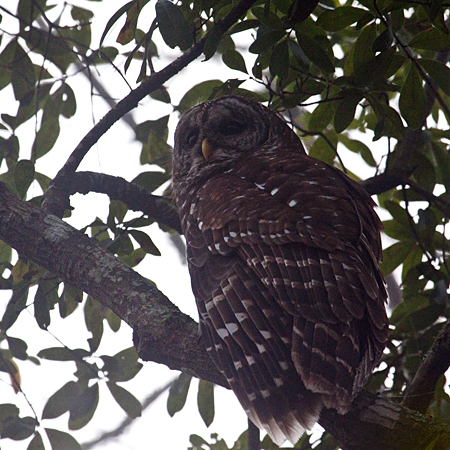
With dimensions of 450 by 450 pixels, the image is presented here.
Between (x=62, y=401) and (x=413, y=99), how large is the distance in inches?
88.1

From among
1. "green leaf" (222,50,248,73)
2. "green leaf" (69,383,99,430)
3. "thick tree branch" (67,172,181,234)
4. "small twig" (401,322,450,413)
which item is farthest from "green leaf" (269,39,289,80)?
"green leaf" (69,383,99,430)

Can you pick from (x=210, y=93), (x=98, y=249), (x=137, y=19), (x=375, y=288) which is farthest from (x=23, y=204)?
(x=375, y=288)

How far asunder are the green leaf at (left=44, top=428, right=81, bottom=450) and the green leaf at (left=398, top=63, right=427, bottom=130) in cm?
218

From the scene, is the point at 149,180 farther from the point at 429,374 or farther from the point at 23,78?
the point at 429,374

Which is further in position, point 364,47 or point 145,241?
point 145,241

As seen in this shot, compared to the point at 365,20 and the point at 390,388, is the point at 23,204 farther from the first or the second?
the point at 390,388

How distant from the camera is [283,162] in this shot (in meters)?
2.70

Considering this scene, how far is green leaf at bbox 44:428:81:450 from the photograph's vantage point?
2838 mm

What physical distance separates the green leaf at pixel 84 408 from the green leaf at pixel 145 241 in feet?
2.58

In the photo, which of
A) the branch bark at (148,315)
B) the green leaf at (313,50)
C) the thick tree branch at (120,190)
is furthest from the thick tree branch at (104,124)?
the green leaf at (313,50)

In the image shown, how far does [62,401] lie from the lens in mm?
2988

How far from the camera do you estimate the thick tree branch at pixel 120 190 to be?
9.45 feet

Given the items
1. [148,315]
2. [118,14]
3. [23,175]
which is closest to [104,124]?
[23,175]

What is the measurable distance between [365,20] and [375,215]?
0.86m
